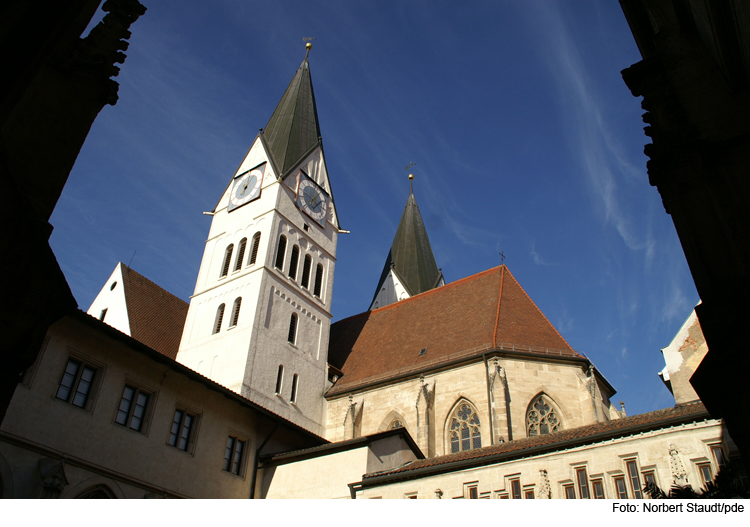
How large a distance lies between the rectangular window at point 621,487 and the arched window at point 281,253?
59.5 ft

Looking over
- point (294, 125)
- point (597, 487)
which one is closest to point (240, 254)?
point (294, 125)

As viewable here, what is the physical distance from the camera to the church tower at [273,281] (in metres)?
23.6

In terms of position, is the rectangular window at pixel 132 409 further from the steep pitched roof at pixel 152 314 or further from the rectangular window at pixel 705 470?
the rectangular window at pixel 705 470

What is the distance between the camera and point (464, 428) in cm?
2045

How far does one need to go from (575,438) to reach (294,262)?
60.1 ft

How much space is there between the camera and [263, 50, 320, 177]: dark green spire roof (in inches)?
1192

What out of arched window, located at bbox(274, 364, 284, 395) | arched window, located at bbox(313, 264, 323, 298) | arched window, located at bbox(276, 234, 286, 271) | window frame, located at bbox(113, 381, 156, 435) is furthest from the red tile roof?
arched window, located at bbox(313, 264, 323, 298)

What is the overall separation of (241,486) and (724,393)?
14260 millimetres

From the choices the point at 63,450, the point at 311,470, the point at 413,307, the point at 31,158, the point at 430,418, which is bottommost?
the point at 31,158

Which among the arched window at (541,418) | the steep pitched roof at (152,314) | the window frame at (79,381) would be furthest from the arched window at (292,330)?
the window frame at (79,381)

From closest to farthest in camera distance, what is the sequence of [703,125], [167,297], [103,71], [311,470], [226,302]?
1. [103,71]
2. [703,125]
3. [311,470]
4. [226,302]
5. [167,297]

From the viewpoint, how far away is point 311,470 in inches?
627
